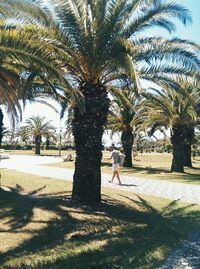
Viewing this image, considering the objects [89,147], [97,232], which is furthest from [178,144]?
[97,232]

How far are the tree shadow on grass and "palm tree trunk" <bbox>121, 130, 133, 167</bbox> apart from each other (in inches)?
627

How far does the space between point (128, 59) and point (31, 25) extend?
2872 millimetres

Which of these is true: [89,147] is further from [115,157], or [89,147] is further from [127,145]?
[127,145]

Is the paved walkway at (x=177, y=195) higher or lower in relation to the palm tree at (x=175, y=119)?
lower

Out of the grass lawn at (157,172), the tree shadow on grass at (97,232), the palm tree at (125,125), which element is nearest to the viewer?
the tree shadow on grass at (97,232)

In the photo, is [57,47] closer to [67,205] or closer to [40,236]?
[67,205]

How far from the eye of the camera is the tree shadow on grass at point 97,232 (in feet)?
21.9

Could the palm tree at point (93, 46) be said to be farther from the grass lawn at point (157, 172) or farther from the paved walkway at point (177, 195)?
the grass lawn at point (157, 172)

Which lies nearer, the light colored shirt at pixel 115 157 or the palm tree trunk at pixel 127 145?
the light colored shirt at pixel 115 157

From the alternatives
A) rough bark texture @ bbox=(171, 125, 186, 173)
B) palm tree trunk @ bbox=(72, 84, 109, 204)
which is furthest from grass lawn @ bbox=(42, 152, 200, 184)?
palm tree trunk @ bbox=(72, 84, 109, 204)

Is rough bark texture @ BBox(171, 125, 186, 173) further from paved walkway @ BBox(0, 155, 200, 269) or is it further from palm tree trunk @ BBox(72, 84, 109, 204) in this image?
palm tree trunk @ BBox(72, 84, 109, 204)

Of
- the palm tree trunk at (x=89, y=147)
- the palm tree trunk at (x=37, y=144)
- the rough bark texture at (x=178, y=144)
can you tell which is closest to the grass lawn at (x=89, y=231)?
the palm tree trunk at (x=89, y=147)

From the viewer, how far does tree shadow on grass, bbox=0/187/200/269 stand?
6.69 meters

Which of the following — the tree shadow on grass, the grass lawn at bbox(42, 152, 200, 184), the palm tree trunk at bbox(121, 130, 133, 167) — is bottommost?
the tree shadow on grass
